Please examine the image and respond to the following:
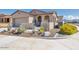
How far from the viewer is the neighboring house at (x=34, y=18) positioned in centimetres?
458

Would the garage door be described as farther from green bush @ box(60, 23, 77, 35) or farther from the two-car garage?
green bush @ box(60, 23, 77, 35)

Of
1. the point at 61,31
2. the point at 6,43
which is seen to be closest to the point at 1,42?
the point at 6,43

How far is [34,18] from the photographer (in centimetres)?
460

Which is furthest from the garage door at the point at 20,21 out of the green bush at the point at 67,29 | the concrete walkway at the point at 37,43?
the green bush at the point at 67,29

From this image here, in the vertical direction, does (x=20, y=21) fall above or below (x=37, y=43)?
above

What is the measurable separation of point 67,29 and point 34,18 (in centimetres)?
57

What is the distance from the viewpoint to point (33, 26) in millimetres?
4598

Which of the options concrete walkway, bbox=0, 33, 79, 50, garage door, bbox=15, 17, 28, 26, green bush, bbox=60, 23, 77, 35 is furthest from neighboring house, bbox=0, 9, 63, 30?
concrete walkway, bbox=0, 33, 79, 50

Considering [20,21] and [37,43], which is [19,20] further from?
[37,43]

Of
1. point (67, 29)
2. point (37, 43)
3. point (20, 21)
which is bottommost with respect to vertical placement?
point (37, 43)

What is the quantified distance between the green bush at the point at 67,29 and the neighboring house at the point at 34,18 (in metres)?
0.13

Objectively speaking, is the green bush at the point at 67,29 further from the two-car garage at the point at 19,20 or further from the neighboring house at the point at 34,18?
the two-car garage at the point at 19,20

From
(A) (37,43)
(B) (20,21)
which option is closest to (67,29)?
(A) (37,43)
